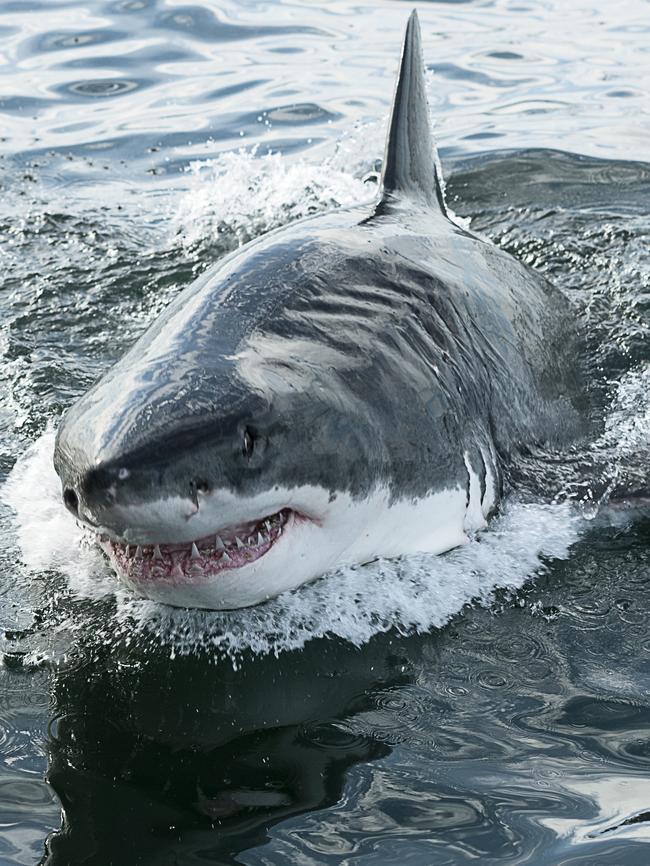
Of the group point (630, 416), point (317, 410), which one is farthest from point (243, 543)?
point (630, 416)

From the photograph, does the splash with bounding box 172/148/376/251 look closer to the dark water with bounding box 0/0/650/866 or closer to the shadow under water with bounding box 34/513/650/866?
the dark water with bounding box 0/0/650/866

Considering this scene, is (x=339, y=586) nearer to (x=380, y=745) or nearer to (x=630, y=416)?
(x=380, y=745)

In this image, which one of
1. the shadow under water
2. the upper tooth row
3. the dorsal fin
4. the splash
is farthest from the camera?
the splash

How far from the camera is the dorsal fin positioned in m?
5.42

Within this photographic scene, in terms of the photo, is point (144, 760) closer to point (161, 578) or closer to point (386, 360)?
point (161, 578)

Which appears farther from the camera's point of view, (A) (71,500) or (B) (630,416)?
(B) (630,416)

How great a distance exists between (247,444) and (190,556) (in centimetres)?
31

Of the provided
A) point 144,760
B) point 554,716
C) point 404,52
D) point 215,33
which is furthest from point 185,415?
point 215,33

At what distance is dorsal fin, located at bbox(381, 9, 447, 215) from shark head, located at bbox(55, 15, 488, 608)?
105cm

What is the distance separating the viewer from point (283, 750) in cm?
323

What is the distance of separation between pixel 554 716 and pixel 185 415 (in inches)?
50.3

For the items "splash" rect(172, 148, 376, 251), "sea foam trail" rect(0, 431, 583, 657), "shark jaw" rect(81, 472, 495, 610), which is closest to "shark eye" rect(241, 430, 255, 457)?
"shark jaw" rect(81, 472, 495, 610)

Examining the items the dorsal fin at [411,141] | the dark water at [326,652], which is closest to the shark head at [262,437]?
the dark water at [326,652]

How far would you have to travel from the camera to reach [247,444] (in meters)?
3.16
